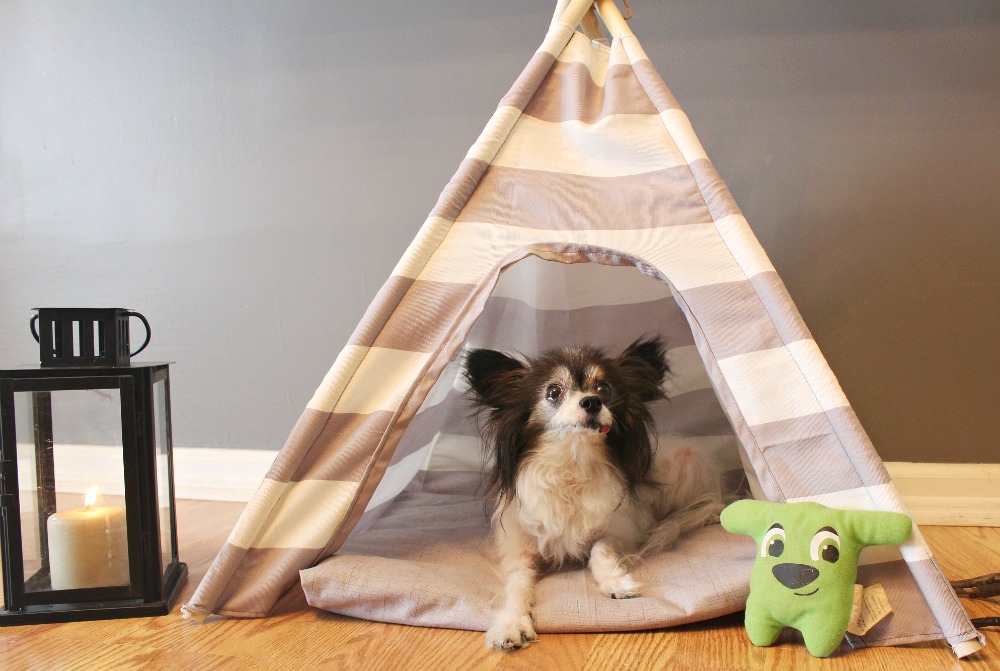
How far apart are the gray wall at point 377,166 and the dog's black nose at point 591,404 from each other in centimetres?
109

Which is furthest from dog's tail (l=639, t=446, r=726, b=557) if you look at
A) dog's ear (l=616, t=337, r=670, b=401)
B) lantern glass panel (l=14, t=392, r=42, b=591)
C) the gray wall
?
lantern glass panel (l=14, t=392, r=42, b=591)

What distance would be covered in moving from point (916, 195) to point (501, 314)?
1.37m

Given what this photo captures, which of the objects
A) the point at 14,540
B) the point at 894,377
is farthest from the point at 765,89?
the point at 14,540

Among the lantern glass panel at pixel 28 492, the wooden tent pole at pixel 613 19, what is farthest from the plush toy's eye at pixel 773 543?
the lantern glass panel at pixel 28 492

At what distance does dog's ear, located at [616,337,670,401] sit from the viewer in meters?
1.80

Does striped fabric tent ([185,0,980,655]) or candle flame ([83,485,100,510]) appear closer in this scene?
striped fabric tent ([185,0,980,655])

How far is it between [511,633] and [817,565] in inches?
21.9

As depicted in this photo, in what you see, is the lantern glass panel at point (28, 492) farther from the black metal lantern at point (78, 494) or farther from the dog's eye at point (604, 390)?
the dog's eye at point (604, 390)

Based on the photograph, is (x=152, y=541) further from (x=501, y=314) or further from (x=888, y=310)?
(x=888, y=310)

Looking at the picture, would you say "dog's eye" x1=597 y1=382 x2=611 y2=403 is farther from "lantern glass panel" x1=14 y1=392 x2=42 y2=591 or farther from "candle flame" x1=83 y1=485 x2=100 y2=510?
"lantern glass panel" x1=14 y1=392 x2=42 y2=591

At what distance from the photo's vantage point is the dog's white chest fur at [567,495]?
167 cm

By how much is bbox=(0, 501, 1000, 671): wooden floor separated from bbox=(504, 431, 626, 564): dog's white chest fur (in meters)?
0.29

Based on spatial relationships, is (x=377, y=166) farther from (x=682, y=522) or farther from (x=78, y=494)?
(x=682, y=522)

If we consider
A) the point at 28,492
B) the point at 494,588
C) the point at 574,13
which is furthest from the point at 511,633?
the point at 574,13
